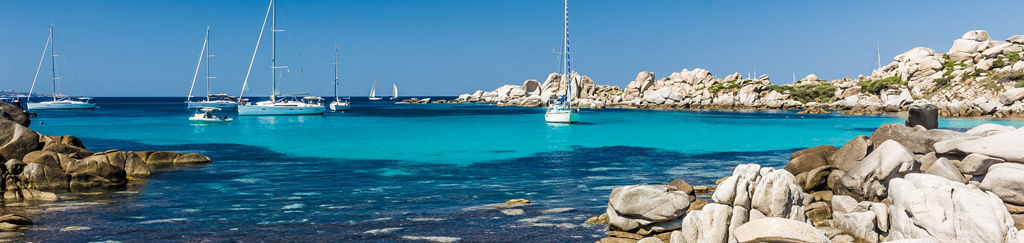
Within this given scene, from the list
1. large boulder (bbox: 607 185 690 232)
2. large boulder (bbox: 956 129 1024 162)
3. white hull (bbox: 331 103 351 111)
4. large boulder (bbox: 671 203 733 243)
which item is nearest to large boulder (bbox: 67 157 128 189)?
large boulder (bbox: 607 185 690 232)

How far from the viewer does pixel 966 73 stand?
287ft

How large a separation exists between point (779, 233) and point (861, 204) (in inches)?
160

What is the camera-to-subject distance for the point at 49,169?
19.5 metres

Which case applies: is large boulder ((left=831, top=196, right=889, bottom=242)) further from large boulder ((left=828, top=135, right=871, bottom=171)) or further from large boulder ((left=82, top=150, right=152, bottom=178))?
large boulder ((left=82, top=150, right=152, bottom=178))

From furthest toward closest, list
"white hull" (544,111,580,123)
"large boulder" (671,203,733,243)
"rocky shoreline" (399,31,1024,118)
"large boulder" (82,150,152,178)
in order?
"rocky shoreline" (399,31,1024,118)
"white hull" (544,111,580,123)
"large boulder" (82,150,152,178)
"large boulder" (671,203,733,243)

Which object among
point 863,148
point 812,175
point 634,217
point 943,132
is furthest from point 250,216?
point 943,132

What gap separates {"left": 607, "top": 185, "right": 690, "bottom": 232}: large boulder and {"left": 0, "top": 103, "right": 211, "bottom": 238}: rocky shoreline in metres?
14.3

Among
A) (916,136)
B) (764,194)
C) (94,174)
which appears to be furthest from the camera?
(94,174)

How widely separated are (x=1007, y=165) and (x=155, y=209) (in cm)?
1916

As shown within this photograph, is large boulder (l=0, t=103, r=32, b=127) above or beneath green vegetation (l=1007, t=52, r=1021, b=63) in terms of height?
A: beneath

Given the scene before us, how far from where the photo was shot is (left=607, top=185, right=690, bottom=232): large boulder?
12.7m

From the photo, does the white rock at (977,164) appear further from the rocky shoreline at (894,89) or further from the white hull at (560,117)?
the rocky shoreline at (894,89)

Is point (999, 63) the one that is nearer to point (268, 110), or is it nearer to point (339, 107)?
point (268, 110)

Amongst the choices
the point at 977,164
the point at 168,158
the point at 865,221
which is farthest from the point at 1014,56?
the point at 168,158
